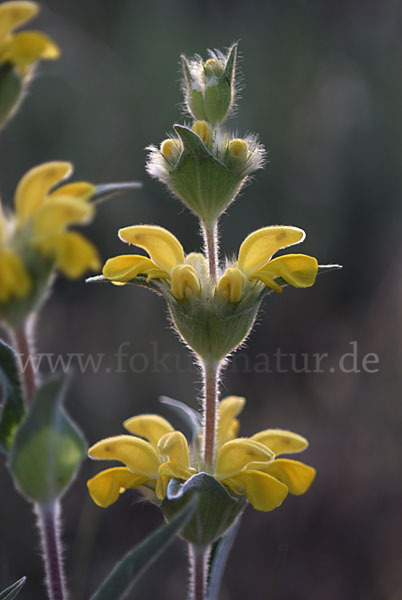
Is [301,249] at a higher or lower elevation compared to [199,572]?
higher

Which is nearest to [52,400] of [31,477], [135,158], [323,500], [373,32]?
[31,477]

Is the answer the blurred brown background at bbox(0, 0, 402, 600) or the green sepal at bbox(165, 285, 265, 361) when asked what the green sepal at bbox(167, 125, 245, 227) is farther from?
the blurred brown background at bbox(0, 0, 402, 600)

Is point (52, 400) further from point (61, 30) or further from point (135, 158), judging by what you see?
point (61, 30)

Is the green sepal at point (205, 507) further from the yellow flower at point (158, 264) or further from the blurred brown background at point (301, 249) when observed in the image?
the blurred brown background at point (301, 249)

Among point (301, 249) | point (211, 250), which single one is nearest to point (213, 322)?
point (211, 250)

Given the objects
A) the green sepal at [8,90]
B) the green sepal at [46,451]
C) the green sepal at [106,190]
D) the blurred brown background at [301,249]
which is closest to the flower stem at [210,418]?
the green sepal at [46,451]

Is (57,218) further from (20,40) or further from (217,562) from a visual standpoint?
(217,562)
